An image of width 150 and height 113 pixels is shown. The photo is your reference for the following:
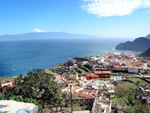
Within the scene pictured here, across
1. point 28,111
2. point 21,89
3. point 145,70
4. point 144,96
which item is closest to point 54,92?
point 21,89

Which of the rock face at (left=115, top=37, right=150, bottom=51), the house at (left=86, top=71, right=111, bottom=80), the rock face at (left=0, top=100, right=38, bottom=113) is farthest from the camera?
the rock face at (left=115, top=37, right=150, bottom=51)

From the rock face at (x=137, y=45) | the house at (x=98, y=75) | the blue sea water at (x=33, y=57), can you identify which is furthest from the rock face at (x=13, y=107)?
the rock face at (x=137, y=45)

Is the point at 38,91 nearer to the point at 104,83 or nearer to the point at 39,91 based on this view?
the point at 39,91

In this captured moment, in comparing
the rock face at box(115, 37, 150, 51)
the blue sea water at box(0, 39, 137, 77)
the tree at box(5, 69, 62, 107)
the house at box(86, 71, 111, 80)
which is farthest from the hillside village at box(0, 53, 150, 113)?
the rock face at box(115, 37, 150, 51)

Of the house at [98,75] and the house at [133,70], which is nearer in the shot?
the house at [98,75]

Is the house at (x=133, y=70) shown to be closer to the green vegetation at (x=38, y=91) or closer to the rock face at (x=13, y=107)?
the green vegetation at (x=38, y=91)

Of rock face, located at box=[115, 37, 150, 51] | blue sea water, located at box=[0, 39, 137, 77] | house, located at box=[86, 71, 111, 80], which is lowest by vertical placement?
blue sea water, located at box=[0, 39, 137, 77]

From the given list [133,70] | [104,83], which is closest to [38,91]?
[104,83]

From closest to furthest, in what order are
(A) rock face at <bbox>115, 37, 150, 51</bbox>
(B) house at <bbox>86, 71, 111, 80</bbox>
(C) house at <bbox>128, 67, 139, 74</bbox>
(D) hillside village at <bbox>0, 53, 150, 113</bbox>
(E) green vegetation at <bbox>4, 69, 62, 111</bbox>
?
(E) green vegetation at <bbox>4, 69, 62, 111</bbox> → (D) hillside village at <bbox>0, 53, 150, 113</bbox> → (B) house at <bbox>86, 71, 111, 80</bbox> → (C) house at <bbox>128, 67, 139, 74</bbox> → (A) rock face at <bbox>115, 37, 150, 51</bbox>

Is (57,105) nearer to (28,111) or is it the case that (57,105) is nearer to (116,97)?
(28,111)

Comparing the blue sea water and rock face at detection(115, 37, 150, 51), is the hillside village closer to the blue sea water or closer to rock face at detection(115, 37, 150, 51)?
the blue sea water

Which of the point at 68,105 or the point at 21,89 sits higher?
the point at 21,89
